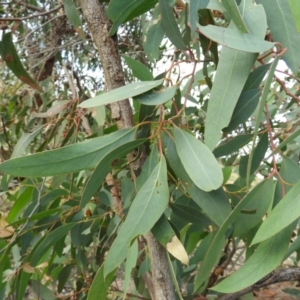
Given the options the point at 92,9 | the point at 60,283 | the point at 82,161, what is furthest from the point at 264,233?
the point at 60,283

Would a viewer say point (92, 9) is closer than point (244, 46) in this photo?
No

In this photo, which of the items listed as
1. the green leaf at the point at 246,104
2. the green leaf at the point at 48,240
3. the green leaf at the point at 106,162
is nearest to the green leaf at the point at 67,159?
the green leaf at the point at 106,162

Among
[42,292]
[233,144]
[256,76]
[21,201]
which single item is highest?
[256,76]

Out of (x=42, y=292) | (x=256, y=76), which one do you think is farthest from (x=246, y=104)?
(x=42, y=292)

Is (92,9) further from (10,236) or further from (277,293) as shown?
(277,293)

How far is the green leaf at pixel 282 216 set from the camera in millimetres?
444

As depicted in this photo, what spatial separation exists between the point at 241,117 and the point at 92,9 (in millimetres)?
235

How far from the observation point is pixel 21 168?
Answer: 0.49 metres

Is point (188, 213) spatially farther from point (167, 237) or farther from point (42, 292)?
point (42, 292)

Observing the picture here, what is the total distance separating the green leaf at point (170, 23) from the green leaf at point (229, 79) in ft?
0.35

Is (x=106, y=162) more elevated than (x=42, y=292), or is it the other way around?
(x=106, y=162)

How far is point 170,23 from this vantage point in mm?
573

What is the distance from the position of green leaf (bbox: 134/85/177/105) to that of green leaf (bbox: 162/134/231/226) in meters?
0.07

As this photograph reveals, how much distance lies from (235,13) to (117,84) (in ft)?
0.60
